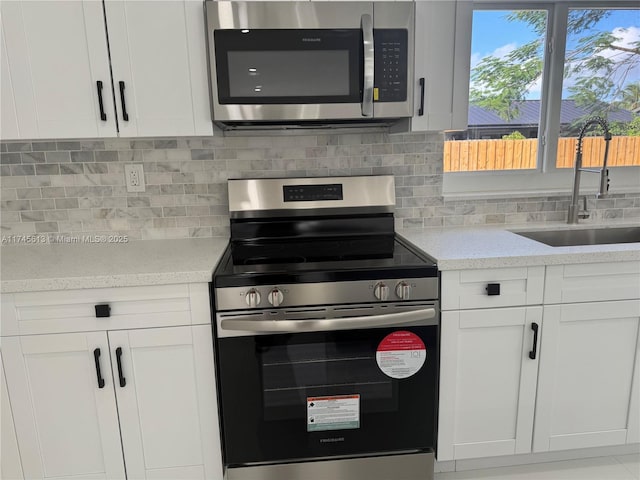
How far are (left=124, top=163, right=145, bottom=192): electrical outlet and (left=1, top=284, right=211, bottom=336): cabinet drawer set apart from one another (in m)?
0.63

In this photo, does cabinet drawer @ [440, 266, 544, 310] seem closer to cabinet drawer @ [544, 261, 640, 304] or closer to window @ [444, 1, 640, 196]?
cabinet drawer @ [544, 261, 640, 304]

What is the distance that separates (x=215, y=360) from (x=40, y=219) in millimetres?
1086

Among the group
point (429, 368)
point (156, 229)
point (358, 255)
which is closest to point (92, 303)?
point (156, 229)

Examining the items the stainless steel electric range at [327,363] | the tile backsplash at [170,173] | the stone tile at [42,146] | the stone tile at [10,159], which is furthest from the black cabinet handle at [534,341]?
the stone tile at [10,159]

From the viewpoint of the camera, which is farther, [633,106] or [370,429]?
[633,106]

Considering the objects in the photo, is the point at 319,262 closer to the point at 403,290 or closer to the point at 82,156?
the point at 403,290

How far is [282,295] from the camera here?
1.41 meters

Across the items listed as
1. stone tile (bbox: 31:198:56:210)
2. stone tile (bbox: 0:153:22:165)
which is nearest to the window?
stone tile (bbox: 31:198:56:210)

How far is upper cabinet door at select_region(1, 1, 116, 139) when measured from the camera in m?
1.45

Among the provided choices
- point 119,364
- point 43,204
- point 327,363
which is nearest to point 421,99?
point 327,363

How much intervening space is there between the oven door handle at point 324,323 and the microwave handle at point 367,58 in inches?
30.2

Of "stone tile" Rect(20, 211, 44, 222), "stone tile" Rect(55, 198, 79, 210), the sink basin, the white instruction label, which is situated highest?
"stone tile" Rect(55, 198, 79, 210)

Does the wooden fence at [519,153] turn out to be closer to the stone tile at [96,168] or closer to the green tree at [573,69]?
the green tree at [573,69]

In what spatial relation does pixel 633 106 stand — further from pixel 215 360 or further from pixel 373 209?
pixel 215 360
